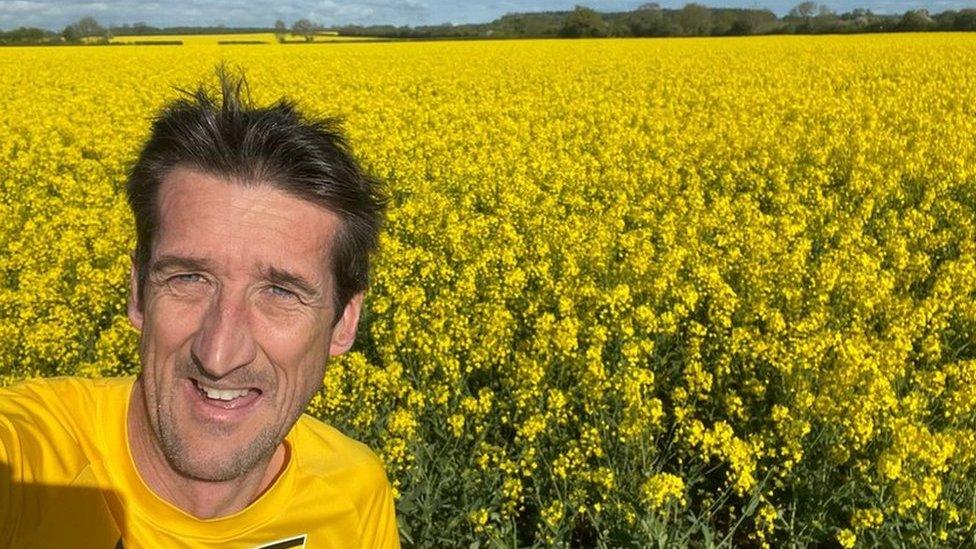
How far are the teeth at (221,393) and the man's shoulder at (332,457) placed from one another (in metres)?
0.37

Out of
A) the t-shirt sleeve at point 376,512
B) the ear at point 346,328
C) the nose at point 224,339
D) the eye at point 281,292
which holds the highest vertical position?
the eye at point 281,292

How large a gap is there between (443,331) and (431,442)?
0.90 m

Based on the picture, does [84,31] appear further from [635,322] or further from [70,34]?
[635,322]

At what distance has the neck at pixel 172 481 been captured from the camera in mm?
1533

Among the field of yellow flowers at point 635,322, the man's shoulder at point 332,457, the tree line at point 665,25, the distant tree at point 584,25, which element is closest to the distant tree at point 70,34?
the tree line at point 665,25

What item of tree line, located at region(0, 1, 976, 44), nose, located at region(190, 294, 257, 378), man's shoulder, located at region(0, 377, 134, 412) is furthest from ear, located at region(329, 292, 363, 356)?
tree line, located at region(0, 1, 976, 44)

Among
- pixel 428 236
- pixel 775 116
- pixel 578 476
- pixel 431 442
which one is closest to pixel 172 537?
pixel 578 476

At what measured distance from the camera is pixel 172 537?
1.52 m

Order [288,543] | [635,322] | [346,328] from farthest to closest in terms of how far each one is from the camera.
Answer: [635,322]
[346,328]
[288,543]

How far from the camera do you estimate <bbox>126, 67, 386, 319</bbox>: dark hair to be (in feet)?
5.04

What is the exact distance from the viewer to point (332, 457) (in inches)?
76.0

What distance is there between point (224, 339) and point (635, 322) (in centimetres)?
379

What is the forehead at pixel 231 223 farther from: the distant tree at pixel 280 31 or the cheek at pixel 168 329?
the distant tree at pixel 280 31

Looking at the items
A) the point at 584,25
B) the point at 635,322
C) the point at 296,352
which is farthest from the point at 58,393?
the point at 584,25
